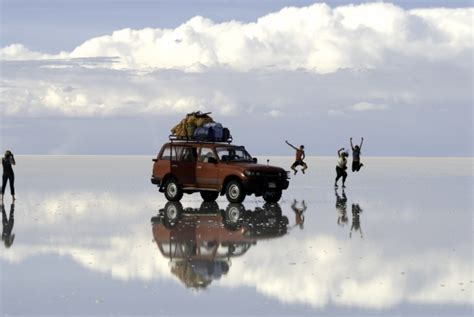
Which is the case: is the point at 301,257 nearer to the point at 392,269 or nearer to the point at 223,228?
the point at 392,269

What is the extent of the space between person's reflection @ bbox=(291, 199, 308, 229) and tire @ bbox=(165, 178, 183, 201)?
12.1ft

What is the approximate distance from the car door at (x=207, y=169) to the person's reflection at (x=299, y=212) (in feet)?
8.45

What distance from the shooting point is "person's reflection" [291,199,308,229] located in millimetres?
21016

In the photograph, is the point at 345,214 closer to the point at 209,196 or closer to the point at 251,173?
the point at 251,173

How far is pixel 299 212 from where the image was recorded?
79.9 ft

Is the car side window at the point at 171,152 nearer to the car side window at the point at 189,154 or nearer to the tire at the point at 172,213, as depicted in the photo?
the car side window at the point at 189,154

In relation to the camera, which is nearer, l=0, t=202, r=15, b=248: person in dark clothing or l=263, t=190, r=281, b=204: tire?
l=0, t=202, r=15, b=248: person in dark clothing

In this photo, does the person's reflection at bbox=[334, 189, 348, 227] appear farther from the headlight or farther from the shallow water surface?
the headlight

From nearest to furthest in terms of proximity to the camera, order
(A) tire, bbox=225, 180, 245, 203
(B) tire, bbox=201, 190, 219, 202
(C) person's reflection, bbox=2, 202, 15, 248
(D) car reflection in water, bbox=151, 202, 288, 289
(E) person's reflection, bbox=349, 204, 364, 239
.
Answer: (D) car reflection in water, bbox=151, 202, 288, 289 → (C) person's reflection, bbox=2, 202, 15, 248 → (E) person's reflection, bbox=349, 204, 364, 239 → (A) tire, bbox=225, 180, 245, 203 → (B) tire, bbox=201, 190, 219, 202

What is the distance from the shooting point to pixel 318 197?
31.4 meters

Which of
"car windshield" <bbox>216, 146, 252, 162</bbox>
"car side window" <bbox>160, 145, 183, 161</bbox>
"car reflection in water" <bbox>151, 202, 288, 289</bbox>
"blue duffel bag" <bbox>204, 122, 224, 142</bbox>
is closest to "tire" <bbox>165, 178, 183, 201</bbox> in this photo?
"car side window" <bbox>160, 145, 183, 161</bbox>

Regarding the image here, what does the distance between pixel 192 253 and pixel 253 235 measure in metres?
3.28

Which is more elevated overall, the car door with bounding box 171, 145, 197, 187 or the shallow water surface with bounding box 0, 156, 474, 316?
the car door with bounding box 171, 145, 197, 187

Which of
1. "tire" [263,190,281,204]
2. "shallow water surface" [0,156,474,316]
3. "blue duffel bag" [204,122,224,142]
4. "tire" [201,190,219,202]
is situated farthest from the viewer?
"tire" [201,190,219,202]
